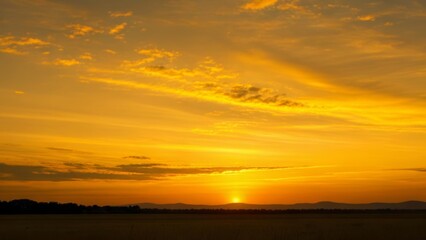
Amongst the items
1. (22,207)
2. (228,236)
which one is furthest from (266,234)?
(22,207)

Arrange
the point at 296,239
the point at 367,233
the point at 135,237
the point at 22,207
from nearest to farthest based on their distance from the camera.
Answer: the point at 296,239, the point at 135,237, the point at 367,233, the point at 22,207

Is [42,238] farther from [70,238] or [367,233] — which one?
[367,233]

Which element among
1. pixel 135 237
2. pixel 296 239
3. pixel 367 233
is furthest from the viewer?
pixel 367 233

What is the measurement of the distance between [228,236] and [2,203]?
366 ft

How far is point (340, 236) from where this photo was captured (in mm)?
29141

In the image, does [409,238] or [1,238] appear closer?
[409,238]

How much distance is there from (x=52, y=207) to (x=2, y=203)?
11.3m

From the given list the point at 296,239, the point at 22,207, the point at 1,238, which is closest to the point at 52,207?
the point at 22,207

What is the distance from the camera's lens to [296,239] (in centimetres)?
2666

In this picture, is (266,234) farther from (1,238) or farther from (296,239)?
(1,238)

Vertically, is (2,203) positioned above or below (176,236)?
above

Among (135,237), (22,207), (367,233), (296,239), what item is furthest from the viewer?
(22,207)

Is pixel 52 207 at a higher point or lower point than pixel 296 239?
higher

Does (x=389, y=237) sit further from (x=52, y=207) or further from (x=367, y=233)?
(x=52, y=207)
